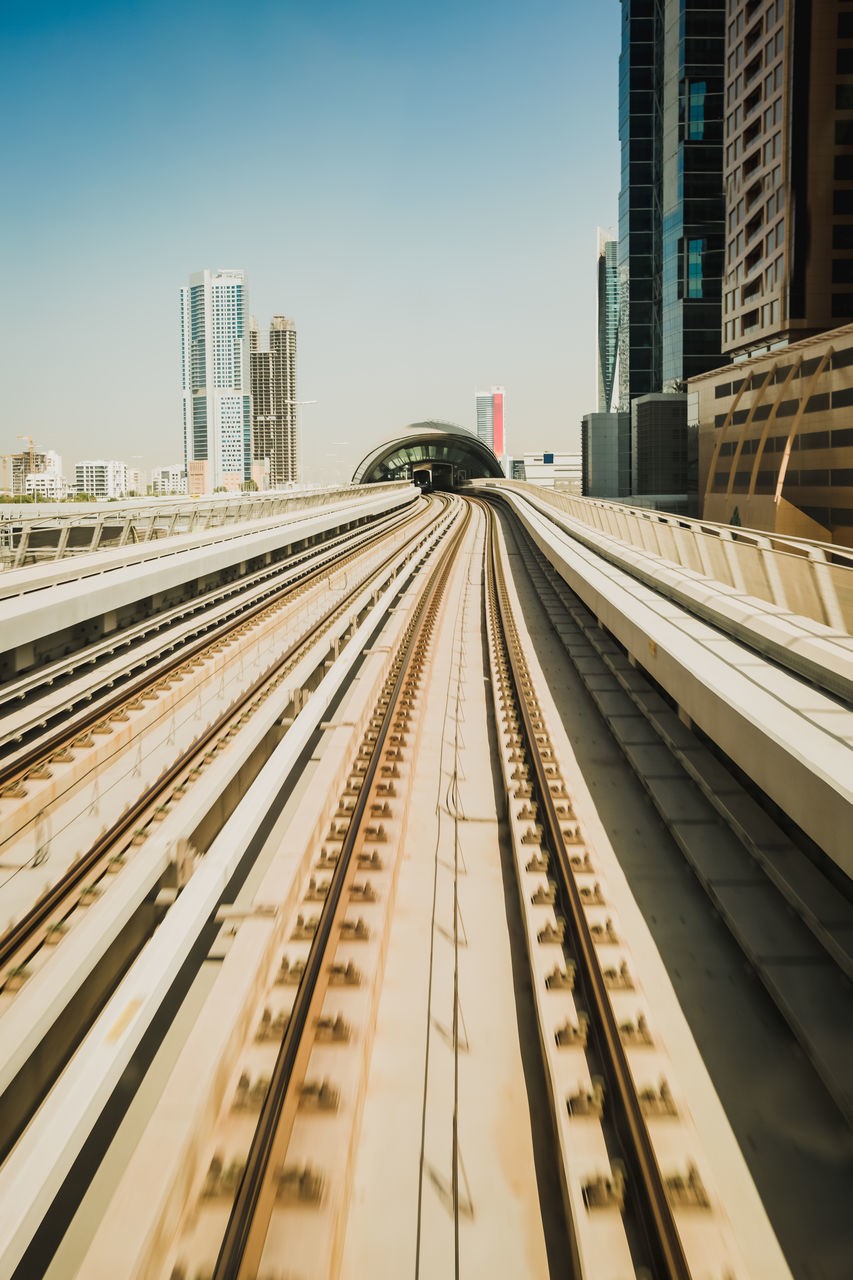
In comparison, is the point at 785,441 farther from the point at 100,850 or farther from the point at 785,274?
the point at 100,850

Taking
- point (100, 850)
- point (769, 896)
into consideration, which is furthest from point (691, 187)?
point (100, 850)

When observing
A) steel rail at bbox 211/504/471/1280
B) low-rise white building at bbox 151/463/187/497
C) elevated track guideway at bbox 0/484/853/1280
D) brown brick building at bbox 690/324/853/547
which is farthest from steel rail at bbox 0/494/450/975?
low-rise white building at bbox 151/463/187/497

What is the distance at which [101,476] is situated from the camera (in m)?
140

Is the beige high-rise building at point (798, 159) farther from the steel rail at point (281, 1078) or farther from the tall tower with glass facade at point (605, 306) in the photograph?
the tall tower with glass facade at point (605, 306)

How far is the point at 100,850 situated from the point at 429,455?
75581 millimetres

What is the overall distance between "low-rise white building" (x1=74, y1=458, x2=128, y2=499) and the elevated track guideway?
135956mm

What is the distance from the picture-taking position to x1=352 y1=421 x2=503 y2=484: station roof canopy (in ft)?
225

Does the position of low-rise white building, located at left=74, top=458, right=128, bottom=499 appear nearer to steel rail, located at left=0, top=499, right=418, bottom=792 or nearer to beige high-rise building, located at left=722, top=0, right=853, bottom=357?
beige high-rise building, located at left=722, top=0, right=853, bottom=357

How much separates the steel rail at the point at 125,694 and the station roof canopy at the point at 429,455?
51473 millimetres

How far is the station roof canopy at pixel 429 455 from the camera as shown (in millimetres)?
68625

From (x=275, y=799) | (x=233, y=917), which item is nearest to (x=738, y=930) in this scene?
(x=233, y=917)

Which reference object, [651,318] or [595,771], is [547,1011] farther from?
[651,318]

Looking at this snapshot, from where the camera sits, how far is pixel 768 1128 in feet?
10.9

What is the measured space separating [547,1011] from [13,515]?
13.5 meters
